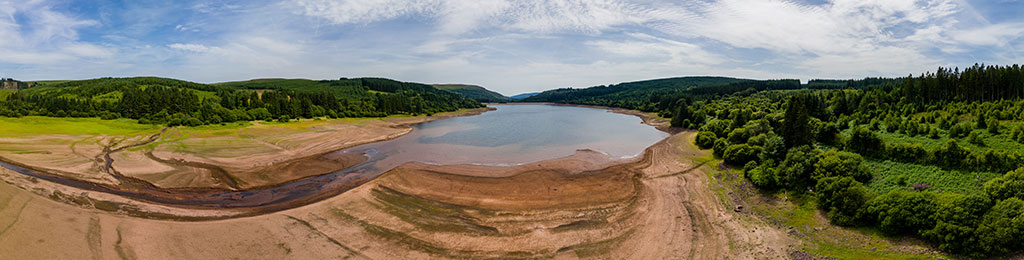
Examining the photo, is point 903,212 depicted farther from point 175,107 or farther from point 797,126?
point 175,107

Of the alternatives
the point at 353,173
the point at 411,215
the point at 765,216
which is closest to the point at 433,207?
the point at 411,215

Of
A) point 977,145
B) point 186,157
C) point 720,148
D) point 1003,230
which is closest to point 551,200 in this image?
point 1003,230

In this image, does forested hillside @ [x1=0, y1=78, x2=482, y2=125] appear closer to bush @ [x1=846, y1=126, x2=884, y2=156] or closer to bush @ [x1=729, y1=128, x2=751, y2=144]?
bush @ [x1=729, y1=128, x2=751, y2=144]

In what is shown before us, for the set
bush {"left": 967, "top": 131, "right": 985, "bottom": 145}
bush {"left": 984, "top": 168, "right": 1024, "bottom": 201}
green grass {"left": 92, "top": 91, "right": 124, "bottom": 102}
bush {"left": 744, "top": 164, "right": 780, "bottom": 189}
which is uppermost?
green grass {"left": 92, "top": 91, "right": 124, "bottom": 102}

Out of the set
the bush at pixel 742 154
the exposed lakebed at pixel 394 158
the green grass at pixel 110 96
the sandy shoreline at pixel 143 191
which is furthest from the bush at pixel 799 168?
the green grass at pixel 110 96

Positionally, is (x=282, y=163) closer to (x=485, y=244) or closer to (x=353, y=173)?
(x=353, y=173)

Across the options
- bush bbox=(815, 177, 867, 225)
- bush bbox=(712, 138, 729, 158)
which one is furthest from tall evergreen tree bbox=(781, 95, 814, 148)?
bush bbox=(815, 177, 867, 225)
